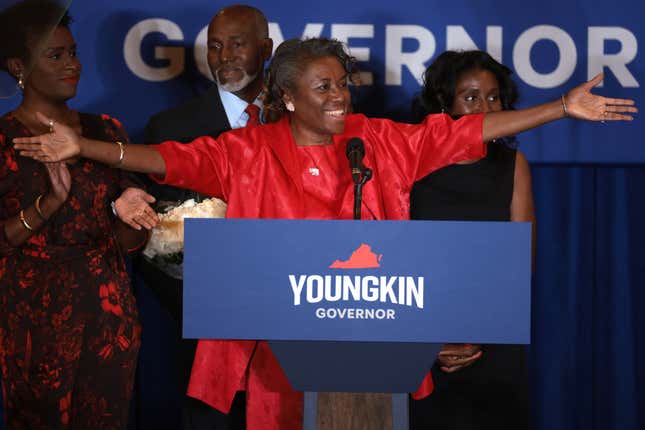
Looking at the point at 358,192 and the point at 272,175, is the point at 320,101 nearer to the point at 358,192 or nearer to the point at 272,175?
the point at 272,175

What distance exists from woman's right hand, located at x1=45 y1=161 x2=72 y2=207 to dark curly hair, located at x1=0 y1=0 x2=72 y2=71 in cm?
98

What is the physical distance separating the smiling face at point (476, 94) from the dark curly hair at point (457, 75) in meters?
0.02

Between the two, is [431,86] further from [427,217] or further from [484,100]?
[427,217]

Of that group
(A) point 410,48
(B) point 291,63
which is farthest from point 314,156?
(A) point 410,48

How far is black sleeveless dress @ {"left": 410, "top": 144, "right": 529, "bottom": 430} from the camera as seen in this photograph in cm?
328

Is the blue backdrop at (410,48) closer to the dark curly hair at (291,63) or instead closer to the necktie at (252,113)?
the necktie at (252,113)

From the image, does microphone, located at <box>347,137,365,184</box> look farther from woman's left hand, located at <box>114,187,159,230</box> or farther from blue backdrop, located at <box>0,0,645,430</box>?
blue backdrop, located at <box>0,0,645,430</box>

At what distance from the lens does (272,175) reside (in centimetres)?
282

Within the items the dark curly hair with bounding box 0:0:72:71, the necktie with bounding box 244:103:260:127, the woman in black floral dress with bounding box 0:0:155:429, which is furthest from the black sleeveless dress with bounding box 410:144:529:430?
the dark curly hair with bounding box 0:0:72:71

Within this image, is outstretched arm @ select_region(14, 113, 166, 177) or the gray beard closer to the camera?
→ outstretched arm @ select_region(14, 113, 166, 177)

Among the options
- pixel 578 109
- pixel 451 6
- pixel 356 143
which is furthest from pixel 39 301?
pixel 451 6

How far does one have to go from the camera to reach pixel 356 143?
2.39 meters

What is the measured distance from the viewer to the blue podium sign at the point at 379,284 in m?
2.04

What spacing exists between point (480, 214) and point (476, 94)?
0.46 m
